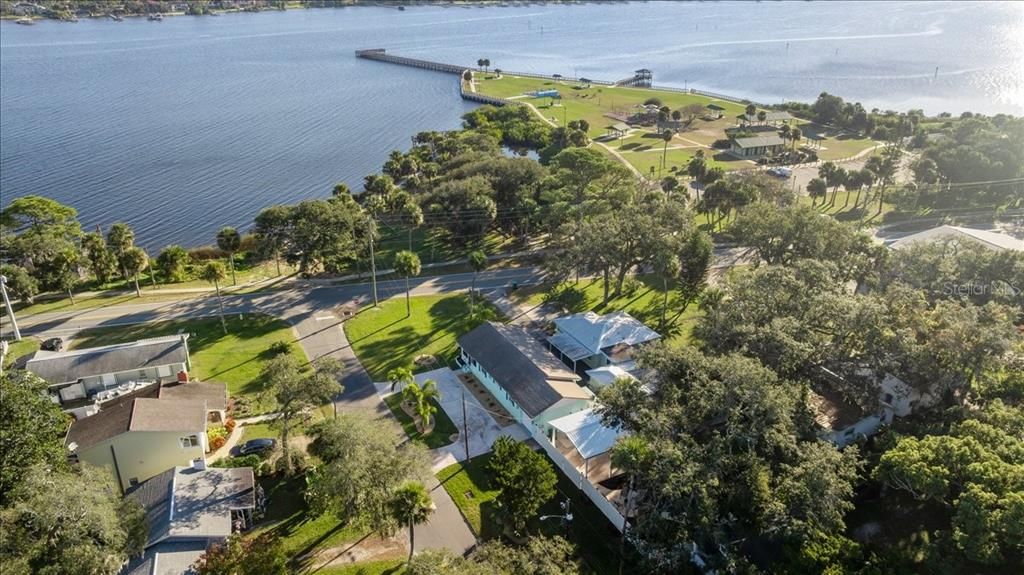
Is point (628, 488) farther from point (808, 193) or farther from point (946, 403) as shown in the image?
point (808, 193)

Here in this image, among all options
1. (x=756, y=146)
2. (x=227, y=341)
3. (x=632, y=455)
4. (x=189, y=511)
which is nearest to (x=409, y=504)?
(x=632, y=455)

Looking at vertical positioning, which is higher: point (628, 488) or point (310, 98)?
point (310, 98)

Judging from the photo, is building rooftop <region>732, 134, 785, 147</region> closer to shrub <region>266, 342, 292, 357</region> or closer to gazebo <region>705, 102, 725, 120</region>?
gazebo <region>705, 102, 725, 120</region>

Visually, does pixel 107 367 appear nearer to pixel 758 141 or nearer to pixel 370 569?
pixel 370 569

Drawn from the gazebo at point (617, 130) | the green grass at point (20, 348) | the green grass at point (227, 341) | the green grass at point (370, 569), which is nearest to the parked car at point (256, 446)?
the green grass at point (227, 341)

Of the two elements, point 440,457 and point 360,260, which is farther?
point 360,260

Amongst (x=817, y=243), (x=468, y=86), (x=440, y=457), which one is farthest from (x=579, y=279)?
(x=468, y=86)

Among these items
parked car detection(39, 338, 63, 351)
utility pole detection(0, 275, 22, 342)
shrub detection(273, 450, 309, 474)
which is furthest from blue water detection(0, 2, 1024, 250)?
shrub detection(273, 450, 309, 474)
